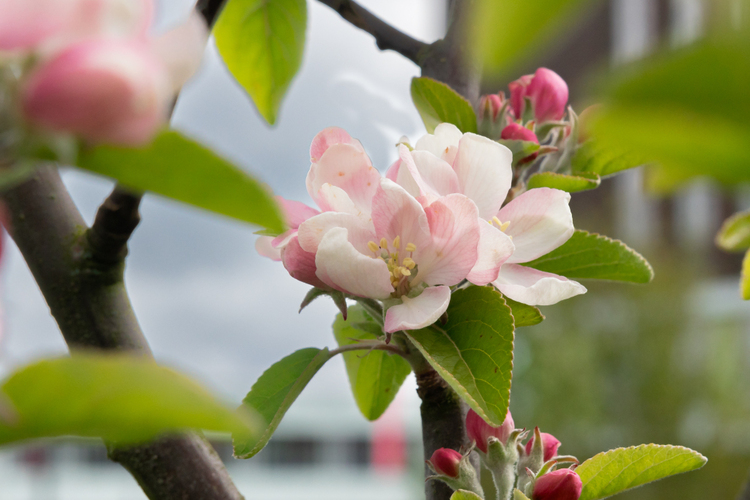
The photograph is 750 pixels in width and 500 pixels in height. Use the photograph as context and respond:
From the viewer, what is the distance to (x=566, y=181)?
1.52 ft

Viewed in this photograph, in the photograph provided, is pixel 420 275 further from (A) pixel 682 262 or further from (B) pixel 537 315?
(A) pixel 682 262

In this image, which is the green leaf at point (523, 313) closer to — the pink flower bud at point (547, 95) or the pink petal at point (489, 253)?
the pink petal at point (489, 253)

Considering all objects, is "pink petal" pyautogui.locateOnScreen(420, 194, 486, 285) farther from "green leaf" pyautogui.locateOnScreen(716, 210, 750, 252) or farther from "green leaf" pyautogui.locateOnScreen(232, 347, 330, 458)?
"green leaf" pyautogui.locateOnScreen(716, 210, 750, 252)

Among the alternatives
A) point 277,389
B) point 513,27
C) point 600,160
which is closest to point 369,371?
point 277,389

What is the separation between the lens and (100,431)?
0.15m

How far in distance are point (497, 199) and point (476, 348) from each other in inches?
3.5

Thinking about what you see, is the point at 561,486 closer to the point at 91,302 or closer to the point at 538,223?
the point at 538,223

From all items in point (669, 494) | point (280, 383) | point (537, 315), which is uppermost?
point (537, 315)

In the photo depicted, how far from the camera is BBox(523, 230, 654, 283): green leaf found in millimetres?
479

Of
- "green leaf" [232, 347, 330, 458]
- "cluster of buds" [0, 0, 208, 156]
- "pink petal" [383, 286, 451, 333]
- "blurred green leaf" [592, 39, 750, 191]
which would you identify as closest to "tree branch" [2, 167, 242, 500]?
"green leaf" [232, 347, 330, 458]

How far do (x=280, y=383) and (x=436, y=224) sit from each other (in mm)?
146

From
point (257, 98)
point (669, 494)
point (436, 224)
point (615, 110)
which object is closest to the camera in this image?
point (615, 110)

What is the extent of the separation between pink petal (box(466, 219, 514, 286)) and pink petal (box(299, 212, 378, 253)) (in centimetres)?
6

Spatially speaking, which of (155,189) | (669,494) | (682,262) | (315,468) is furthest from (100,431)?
(315,468)
